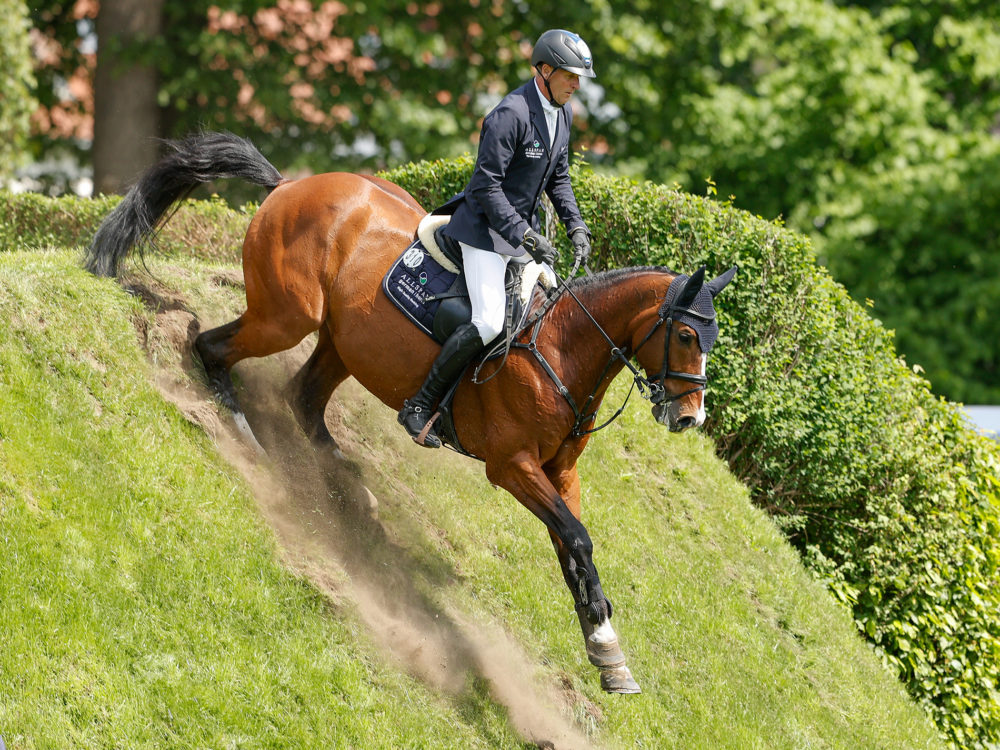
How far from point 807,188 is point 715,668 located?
1447 cm

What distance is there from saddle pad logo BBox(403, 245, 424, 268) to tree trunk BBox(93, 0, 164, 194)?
11094mm

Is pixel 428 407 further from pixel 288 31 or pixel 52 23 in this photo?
pixel 52 23

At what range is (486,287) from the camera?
22.4 feet

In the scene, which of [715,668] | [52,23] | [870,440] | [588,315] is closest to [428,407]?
[588,315]

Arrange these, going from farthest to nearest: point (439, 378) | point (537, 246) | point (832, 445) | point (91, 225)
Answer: point (91, 225)
point (832, 445)
point (439, 378)
point (537, 246)

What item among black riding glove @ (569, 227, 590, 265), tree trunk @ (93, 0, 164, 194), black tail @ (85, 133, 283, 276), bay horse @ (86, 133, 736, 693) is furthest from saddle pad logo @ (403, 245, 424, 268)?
tree trunk @ (93, 0, 164, 194)

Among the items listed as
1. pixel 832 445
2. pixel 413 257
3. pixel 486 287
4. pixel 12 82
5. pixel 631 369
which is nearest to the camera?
pixel 631 369

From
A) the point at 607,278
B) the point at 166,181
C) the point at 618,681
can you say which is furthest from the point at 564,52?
the point at 618,681

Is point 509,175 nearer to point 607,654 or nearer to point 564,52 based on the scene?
point 564,52

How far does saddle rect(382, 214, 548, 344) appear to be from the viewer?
22.8ft

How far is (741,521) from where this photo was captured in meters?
9.59

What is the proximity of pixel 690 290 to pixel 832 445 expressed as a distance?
14.3 ft

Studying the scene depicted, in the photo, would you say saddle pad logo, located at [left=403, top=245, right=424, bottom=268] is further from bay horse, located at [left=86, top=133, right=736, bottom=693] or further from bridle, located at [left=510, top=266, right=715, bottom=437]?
bridle, located at [left=510, top=266, right=715, bottom=437]

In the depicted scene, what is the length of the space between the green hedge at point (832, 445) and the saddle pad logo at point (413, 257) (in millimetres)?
3505
